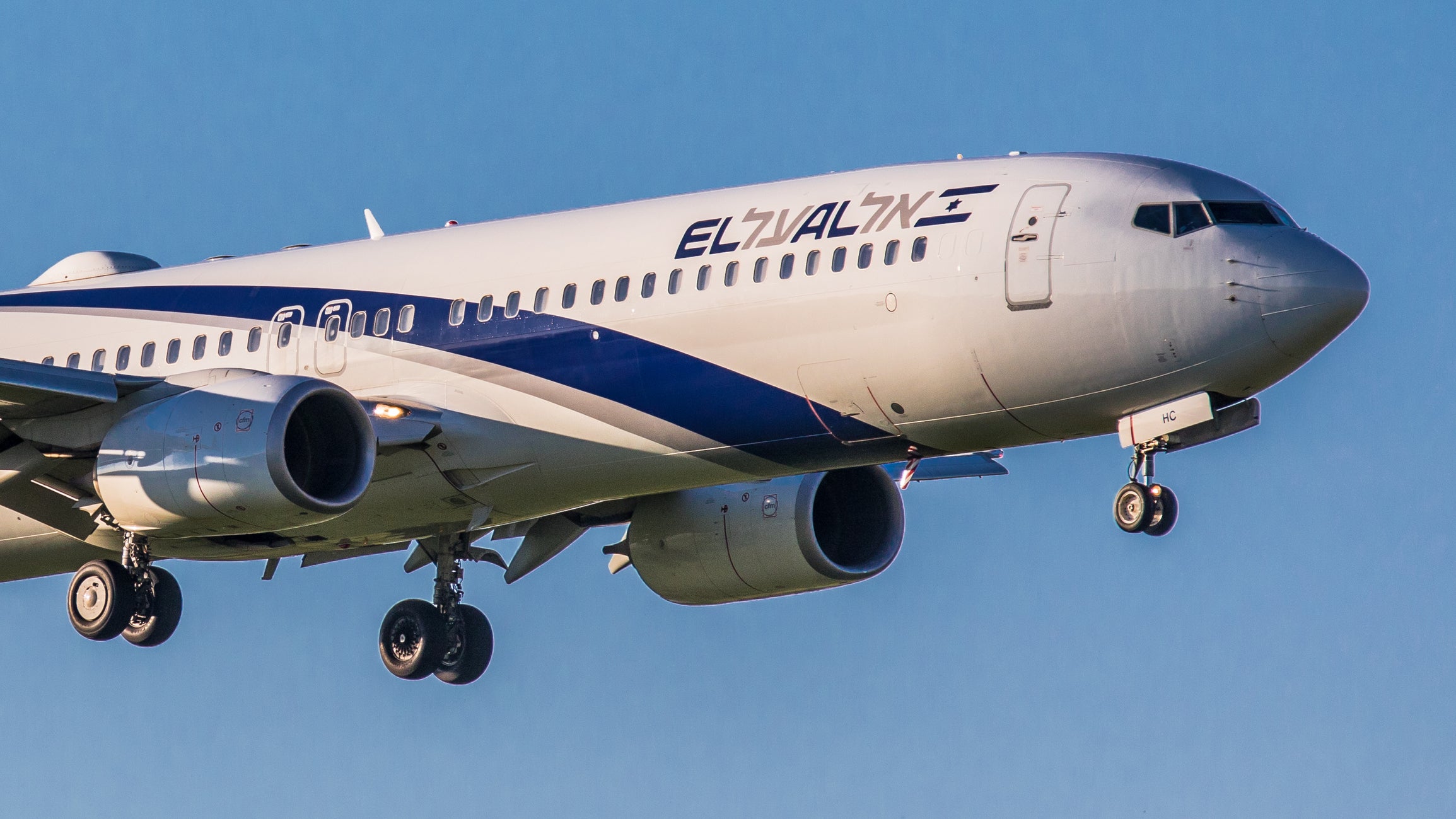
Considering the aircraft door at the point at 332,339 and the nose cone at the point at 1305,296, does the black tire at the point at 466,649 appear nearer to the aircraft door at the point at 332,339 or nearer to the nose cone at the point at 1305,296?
the aircraft door at the point at 332,339

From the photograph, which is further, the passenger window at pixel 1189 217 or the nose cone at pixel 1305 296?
the passenger window at pixel 1189 217

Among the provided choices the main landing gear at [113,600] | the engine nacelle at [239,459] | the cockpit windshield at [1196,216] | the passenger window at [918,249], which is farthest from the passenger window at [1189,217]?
the main landing gear at [113,600]

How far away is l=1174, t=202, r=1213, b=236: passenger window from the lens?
25812 mm

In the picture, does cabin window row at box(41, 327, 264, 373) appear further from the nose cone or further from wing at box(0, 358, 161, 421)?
the nose cone

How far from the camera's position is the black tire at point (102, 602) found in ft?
102

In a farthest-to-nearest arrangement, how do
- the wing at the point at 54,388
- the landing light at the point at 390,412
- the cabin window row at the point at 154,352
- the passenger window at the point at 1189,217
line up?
Answer: the cabin window row at the point at 154,352, the landing light at the point at 390,412, the wing at the point at 54,388, the passenger window at the point at 1189,217

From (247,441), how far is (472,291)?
3.88 metres

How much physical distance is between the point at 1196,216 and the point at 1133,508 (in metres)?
3.30

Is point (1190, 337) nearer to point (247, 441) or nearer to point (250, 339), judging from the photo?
point (247, 441)

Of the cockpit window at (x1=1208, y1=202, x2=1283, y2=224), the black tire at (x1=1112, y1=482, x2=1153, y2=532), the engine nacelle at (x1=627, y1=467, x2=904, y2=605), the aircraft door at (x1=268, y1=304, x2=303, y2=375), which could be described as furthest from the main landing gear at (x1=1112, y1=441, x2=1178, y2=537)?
the aircraft door at (x1=268, y1=304, x2=303, y2=375)

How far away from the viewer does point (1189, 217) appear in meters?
25.9

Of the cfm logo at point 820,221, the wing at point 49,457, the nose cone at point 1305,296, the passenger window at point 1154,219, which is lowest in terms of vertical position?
the wing at point 49,457

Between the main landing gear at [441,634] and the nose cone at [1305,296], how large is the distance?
1304 centimetres

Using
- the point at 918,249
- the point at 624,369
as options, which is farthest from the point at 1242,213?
the point at 624,369
